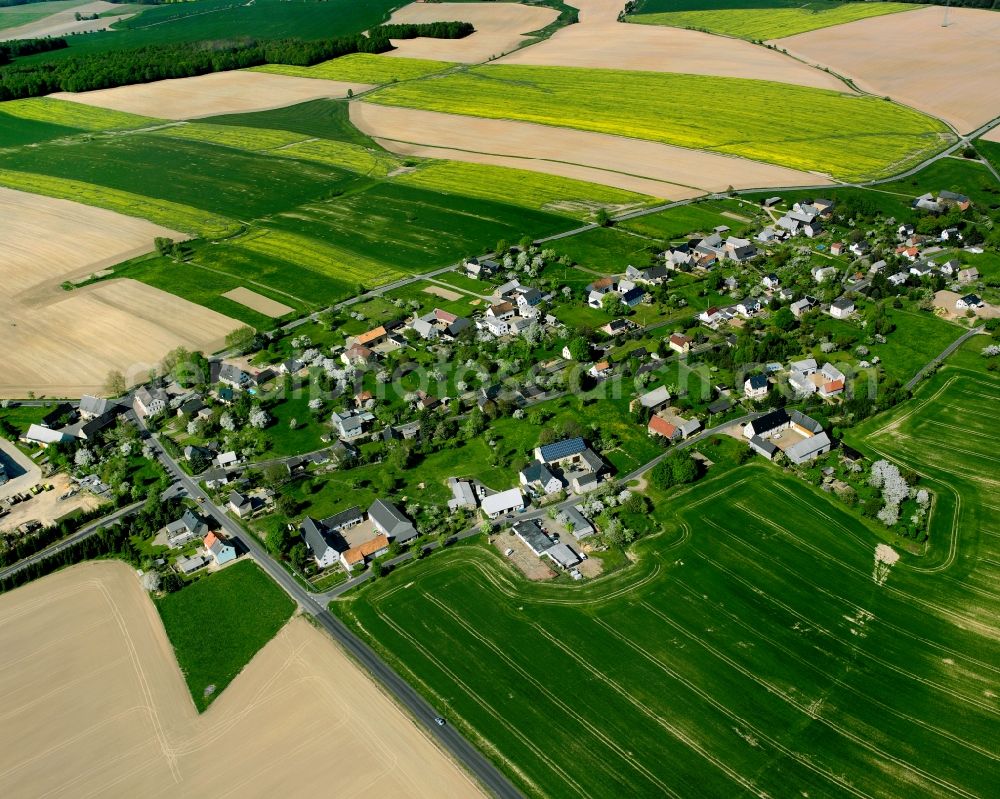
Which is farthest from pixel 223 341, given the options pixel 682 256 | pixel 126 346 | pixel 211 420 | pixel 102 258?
pixel 682 256

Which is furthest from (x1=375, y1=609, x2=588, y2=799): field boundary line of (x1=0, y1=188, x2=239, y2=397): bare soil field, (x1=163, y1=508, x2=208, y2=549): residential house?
(x1=0, y1=188, x2=239, y2=397): bare soil field

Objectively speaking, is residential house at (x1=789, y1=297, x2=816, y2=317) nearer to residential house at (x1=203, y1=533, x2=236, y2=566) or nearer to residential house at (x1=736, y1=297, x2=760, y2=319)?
residential house at (x1=736, y1=297, x2=760, y2=319)

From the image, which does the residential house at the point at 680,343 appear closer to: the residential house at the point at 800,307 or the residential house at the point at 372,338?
the residential house at the point at 800,307

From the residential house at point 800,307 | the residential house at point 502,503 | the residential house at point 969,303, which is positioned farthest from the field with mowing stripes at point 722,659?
the residential house at point 969,303

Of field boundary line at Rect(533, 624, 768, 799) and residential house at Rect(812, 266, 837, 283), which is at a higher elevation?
residential house at Rect(812, 266, 837, 283)

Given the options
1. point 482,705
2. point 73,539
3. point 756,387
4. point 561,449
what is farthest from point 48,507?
point 756,387

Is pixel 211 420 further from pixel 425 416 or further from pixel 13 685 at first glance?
pixel 13 685
